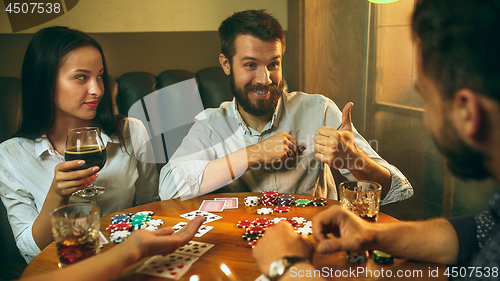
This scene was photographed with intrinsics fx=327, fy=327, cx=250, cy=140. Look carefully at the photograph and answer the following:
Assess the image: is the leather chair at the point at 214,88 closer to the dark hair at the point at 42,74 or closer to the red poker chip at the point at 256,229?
the dark hair at the point at 42,74

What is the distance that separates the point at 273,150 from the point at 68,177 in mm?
860

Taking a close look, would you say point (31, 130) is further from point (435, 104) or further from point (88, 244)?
point (435, 104)

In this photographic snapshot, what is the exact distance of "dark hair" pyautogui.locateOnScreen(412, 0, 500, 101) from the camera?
58cm

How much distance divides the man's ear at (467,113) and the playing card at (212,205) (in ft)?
2.86

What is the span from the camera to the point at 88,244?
33.7 inches

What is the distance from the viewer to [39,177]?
150 centimetres

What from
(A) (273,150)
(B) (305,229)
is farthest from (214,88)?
(B) (305,229)

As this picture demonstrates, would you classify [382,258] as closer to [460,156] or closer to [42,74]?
[460,156]

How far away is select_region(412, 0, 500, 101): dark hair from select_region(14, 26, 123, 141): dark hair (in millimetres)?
1484

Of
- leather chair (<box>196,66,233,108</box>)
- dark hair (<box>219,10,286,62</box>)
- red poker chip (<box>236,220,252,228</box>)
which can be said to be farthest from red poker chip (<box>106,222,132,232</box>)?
leather chair (<box>196,66,233,108</box>)

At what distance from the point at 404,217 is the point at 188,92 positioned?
2.15m

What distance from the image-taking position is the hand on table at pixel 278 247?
76cm

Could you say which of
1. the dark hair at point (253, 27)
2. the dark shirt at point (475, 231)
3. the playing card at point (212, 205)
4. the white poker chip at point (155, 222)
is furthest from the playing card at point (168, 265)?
the dark hair at point (253, 27)

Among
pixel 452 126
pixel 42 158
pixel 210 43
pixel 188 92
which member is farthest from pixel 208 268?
pixel 210 43
